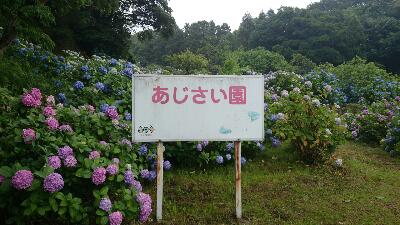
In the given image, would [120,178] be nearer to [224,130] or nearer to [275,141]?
[224,130]

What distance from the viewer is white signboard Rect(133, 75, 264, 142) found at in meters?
3.31

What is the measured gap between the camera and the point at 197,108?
11.2ft

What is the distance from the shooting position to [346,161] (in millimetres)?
5629

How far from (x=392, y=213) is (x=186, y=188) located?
1.93 m

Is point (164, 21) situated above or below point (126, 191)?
above

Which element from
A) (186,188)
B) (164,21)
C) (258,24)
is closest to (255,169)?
(186,188)

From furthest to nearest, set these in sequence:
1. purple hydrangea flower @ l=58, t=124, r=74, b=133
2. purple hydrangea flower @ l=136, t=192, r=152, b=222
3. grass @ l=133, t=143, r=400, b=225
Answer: grass @ l=133, t=143, r=400, b=225 < purple hydrangea flower @ l=58, t=124, r=74, b=133 < purple hydrangea flower @ l=136, t=192, r=152, b=222

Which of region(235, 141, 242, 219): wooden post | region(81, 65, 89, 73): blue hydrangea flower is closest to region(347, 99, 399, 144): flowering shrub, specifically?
region(235, 141, 242, 219): wooden post

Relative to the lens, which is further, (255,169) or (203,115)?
(255,169)

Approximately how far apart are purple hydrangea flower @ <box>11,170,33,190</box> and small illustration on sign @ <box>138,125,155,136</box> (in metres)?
0.92

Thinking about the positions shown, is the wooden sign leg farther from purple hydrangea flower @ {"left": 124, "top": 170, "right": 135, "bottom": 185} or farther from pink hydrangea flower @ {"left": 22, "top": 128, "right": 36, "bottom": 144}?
pink hydrangea flower @ {"left": 22, "top": 128, "right": 36, "bottom": 144}

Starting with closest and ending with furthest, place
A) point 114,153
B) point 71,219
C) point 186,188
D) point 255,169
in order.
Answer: point 71,219, point 114,153, point 186,188, point 255,169

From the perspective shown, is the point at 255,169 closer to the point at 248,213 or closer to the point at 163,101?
the point at 248,213

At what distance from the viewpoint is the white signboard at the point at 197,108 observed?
3312mm
